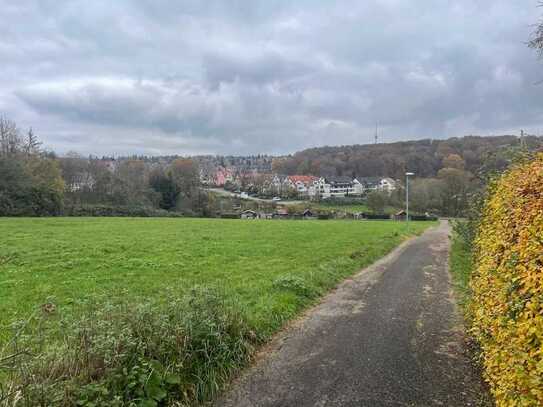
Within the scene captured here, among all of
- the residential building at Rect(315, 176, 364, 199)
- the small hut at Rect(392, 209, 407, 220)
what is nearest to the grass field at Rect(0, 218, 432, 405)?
the small hut at Rect(392, 209, 407, 220)

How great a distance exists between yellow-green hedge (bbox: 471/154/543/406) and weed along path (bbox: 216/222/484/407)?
0.99m

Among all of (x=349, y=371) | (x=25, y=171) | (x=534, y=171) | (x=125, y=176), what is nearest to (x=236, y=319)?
(x=349, y=371)

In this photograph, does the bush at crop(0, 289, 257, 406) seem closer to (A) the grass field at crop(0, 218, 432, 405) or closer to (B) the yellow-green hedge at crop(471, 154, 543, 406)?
(A) the grass field at crop(0, 218, 432, 405)

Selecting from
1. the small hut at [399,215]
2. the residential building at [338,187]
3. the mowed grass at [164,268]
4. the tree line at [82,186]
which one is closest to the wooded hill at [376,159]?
the residential building at [338,187]

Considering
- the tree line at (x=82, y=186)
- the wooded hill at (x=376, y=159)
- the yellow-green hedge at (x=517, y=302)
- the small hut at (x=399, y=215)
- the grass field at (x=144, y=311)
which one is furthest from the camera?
the wooded hill at (x=376, y=159)

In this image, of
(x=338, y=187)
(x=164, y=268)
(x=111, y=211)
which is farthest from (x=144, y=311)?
(x=338, y=187)

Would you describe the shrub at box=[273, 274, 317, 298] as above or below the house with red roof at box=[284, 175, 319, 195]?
below

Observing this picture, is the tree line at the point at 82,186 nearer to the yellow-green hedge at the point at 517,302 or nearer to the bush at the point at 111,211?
the bush at the point at 111,211

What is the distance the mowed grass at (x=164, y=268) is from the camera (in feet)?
24.3

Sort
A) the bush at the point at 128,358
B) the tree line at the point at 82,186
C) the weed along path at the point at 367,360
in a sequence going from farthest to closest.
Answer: the tree line at the point at 82,186, the weed along path at the point at 367,360, the bush at the point at 128,358

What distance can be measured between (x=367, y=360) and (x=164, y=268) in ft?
26.1

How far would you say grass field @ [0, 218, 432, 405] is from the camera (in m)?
3.57

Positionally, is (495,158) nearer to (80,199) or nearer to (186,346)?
(186,346)

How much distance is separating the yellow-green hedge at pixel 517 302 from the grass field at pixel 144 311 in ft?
9.60
